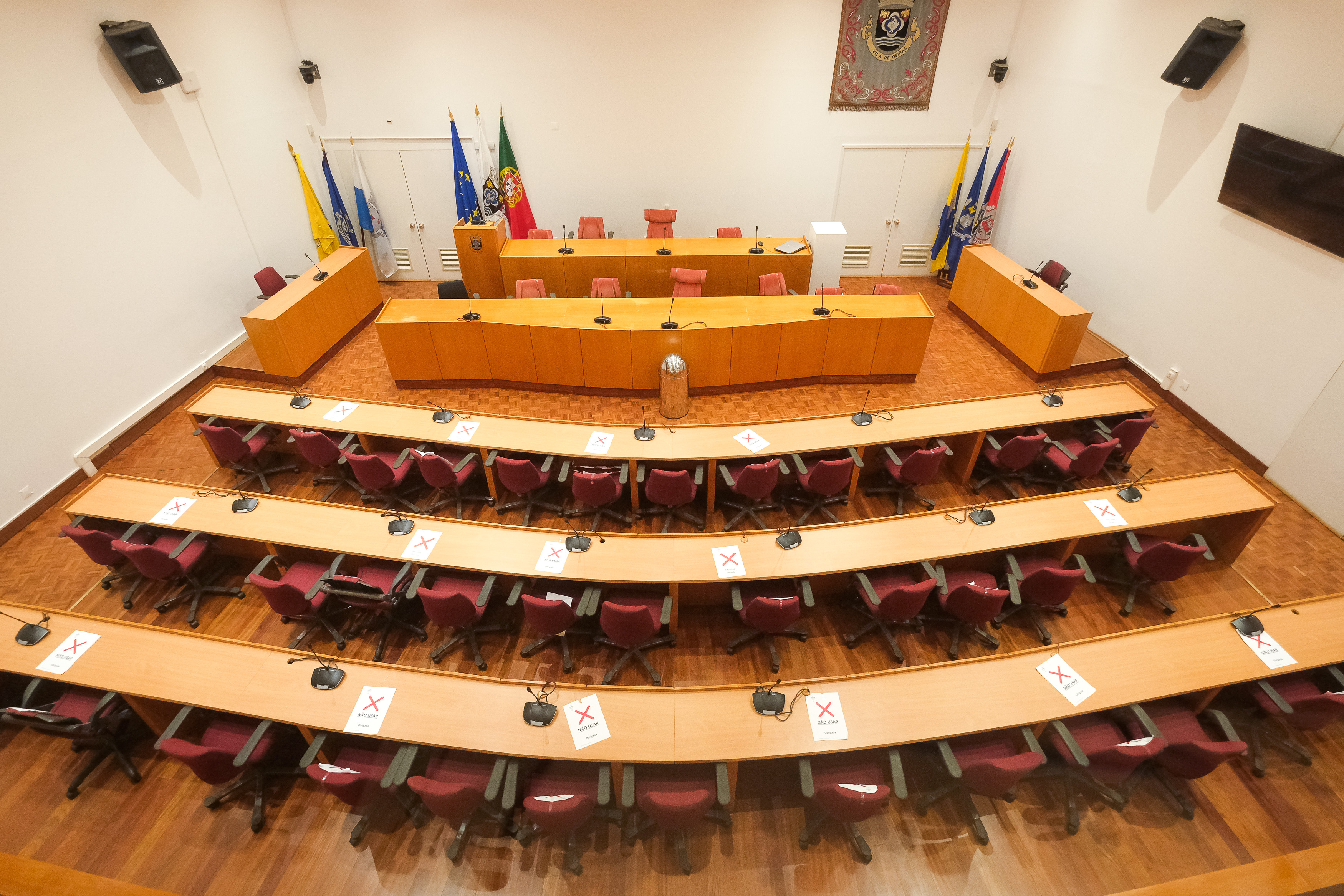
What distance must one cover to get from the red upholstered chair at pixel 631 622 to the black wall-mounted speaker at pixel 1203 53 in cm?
785

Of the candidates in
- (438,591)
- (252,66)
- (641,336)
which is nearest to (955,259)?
(641,336)

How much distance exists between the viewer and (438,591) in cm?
483

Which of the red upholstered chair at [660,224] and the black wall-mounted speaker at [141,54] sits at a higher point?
the black wall-mounted speaker at [141,54]

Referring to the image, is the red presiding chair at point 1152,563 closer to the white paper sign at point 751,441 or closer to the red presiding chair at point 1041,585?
the red presiding chair at point 1041,585

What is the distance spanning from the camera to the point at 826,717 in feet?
12.5

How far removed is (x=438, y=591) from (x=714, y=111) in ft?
27.9

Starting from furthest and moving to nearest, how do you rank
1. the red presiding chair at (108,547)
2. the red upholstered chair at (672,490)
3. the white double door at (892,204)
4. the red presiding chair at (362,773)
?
the white double door at (892,204) < the red upholstered chair at (672,490) < the red presiding chair at (108,547) < the red presiding chair at (362,773)

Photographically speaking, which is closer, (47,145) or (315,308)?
(47,145)

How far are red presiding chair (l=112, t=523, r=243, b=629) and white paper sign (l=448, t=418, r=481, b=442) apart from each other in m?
2.15

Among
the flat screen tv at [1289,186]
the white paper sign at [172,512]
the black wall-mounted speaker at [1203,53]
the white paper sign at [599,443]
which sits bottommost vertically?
the white paper sign at [172,512]

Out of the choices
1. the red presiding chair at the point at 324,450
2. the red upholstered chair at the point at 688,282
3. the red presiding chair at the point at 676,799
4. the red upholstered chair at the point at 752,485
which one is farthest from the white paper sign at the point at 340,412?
the red presiding chair at the point at 676,799

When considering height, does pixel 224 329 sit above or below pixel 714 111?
below

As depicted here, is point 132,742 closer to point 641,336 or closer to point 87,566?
point 87,566

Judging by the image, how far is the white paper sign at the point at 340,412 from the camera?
6.28 metres
